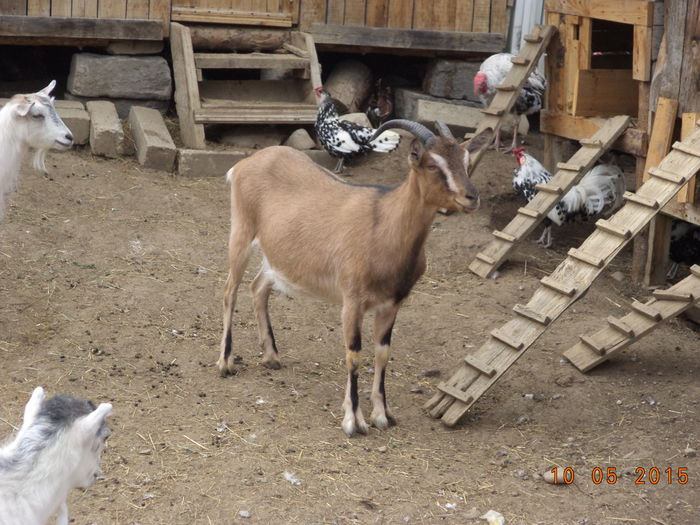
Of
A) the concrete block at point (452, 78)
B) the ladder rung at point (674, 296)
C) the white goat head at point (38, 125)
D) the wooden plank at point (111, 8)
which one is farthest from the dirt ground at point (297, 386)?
the concrete block at point (452, 78)

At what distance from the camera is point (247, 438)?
5078 millimetres

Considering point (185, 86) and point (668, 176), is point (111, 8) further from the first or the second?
point (668, 176)

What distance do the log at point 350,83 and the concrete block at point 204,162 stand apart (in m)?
1.97

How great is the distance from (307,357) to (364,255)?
1374mm

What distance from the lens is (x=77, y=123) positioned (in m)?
9.06

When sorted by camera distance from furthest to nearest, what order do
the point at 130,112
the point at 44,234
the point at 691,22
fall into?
the point at 130,112 → the point at 44,234 → the point at 691,22

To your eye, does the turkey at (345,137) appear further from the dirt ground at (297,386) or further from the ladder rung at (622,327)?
the ladder rung at (622,327)

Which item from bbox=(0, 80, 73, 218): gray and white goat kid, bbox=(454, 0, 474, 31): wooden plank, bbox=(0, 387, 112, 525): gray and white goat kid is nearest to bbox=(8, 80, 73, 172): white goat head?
bbox=(0, 80, 73, 218): gray and white goat kid

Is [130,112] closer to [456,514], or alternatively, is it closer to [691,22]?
[691,22]

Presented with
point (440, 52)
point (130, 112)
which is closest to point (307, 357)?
point (130, 112)

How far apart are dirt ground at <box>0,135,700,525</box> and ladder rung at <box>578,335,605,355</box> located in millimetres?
171

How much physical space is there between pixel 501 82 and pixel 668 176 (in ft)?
12.7

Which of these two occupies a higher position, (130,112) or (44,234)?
(130,112)
